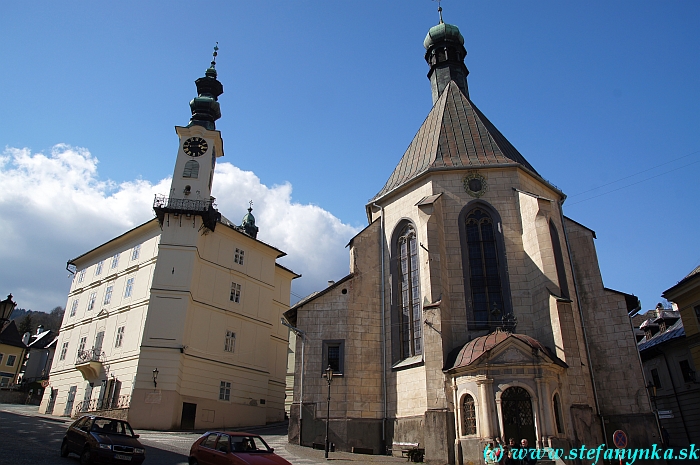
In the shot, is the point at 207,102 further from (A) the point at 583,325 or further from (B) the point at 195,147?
(A) the point at 583,325

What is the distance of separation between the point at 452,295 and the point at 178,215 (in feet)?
63.2

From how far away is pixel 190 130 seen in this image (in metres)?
35.0

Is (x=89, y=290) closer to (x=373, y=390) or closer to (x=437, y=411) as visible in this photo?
(x=373, y=390)

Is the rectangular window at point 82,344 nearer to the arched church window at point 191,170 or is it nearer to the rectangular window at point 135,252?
the rectangular window at point 135,252

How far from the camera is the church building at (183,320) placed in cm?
2777

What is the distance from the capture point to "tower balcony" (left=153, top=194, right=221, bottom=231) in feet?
102

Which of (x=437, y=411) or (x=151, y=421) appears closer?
(x=437, y=411)

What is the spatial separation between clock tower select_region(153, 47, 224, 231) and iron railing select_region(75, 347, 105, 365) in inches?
370

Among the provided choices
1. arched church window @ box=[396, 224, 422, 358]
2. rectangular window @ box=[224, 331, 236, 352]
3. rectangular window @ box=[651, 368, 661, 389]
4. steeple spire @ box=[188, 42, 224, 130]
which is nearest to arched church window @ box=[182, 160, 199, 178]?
steeple spire @ box=[188, 42, 224, 130]

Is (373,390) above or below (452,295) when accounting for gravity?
below

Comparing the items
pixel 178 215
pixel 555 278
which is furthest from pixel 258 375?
pixel 555 278

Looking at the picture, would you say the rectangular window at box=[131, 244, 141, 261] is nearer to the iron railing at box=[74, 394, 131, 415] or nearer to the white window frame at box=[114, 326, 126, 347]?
the white window frame at box=[114, 326, 126, 347]

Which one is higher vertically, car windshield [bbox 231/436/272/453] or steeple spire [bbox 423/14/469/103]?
steeple spire [bbox 423/14/469/103]

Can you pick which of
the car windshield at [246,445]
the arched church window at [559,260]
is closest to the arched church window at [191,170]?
the arched church window at [559,260]
